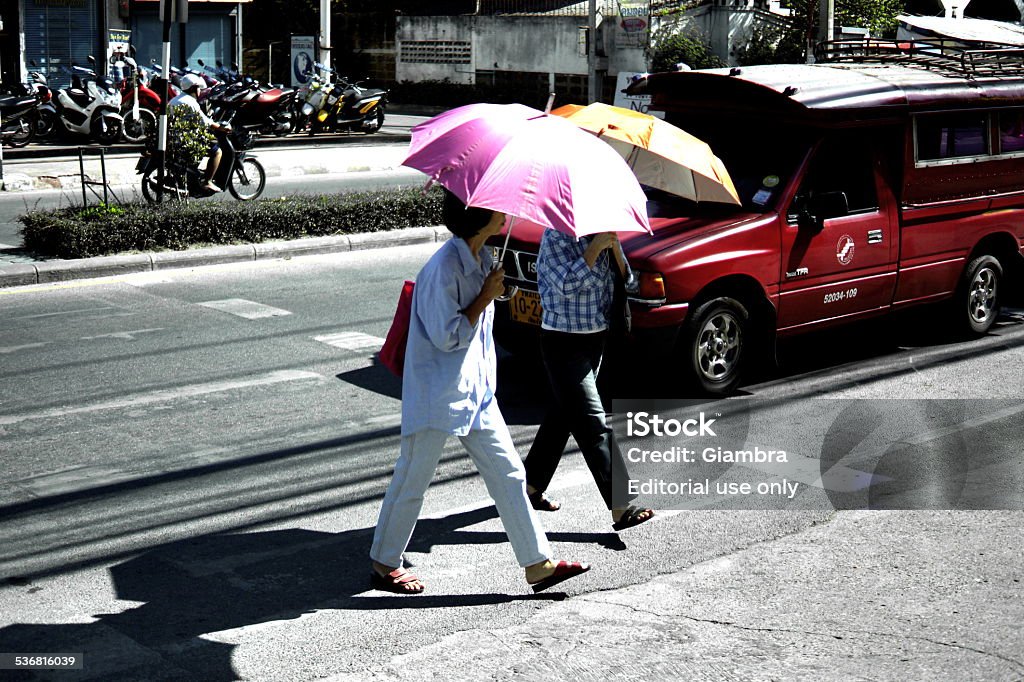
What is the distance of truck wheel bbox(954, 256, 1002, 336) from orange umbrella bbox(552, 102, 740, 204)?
3.60 meters

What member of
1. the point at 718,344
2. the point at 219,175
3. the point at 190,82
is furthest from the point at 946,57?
A: the point at 190,82

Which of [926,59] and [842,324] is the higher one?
[926,59]

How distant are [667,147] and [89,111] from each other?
716 inches

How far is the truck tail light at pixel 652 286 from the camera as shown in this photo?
25.6 feet

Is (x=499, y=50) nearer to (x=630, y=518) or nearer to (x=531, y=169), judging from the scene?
(x=630, y=518)

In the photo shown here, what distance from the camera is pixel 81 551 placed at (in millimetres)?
5672

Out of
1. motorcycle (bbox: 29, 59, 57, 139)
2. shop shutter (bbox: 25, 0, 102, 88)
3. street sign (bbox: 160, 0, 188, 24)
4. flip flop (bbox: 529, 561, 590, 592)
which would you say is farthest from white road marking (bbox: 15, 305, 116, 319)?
shop shutter (bbox: 25, 0, 102, 88)

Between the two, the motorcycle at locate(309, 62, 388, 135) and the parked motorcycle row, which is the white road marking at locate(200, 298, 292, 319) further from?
the motorcycle at locate(309, 62, 388, 135)

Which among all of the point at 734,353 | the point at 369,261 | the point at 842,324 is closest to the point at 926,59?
the point at 842,324

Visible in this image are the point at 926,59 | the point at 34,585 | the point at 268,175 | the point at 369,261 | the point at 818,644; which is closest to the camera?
the point at 818,644

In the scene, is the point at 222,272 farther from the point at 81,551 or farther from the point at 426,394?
A: the point at 426,394

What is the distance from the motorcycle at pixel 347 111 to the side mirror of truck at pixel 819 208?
20521 millimetres

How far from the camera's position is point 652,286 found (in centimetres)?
782

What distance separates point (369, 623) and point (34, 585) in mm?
1472
